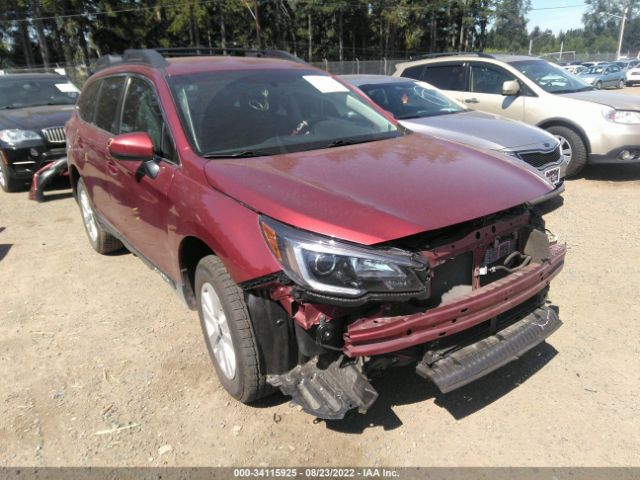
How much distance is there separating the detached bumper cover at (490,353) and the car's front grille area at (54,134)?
724cm

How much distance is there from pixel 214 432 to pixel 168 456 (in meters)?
0.25

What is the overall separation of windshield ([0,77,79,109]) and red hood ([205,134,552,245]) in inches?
303

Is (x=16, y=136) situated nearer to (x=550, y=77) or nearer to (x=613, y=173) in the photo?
(x=550, y=77)

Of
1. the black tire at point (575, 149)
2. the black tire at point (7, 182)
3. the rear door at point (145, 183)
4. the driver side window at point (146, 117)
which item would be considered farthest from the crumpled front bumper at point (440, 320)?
the black tire at point (7, 182)

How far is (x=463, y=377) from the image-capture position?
2.33 meters

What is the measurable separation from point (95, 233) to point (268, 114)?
2.74m

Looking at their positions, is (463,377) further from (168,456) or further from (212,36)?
(212,36)

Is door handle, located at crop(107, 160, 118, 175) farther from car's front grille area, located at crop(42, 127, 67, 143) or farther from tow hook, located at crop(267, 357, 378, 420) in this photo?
car's front grille area, located at crop(42, 127, 67, 143)

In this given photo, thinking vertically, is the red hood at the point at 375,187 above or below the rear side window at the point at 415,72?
below

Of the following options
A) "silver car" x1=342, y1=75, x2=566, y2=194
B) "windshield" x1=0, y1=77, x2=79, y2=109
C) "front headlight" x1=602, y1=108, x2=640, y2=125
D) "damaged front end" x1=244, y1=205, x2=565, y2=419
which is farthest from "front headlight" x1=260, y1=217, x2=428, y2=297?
"windshield" x1=0, y1=77, x2=79, y2=109

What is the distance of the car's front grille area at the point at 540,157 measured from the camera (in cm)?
561

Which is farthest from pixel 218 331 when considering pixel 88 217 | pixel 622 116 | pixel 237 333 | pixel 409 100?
pixel 622 116

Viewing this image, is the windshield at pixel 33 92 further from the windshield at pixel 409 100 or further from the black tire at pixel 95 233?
the windshield at pixel 409 100

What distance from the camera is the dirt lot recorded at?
2484 mm
